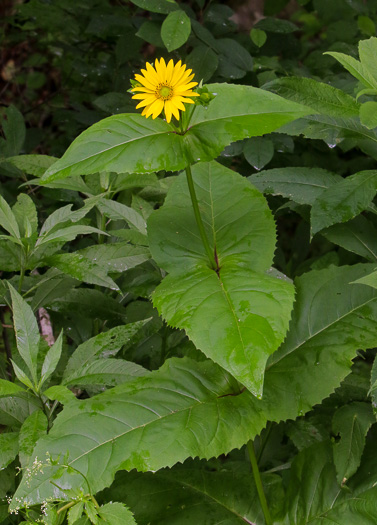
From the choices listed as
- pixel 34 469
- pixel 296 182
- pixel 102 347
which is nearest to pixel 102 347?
pixel 102 347

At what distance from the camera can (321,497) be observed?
5.17 feet

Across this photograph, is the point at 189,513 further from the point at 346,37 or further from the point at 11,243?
the point at 346,37

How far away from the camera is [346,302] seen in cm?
161

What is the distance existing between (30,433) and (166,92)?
860mm

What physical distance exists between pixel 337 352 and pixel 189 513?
577 millimetres

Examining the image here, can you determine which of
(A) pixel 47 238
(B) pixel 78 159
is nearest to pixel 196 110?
(B) pixel 78 159

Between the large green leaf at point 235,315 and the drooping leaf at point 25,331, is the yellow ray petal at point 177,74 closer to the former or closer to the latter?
the large green leaf at point 235,315

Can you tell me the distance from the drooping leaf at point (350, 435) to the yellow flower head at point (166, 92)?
93 cm

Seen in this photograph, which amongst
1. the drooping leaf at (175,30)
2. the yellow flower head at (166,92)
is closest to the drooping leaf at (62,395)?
the yellow flower head at (166,92)

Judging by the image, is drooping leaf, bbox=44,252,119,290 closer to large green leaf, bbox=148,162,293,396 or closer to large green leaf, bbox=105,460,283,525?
large green leaf, bbox=148,162,293,396

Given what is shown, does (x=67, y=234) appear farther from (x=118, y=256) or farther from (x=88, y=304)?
(x=88, y=304)

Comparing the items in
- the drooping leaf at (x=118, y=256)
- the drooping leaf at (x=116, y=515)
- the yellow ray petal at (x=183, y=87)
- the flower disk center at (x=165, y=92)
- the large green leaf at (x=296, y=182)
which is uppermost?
the yellow ray petal at (x=183, y=87)

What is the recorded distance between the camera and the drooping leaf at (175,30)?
216 cm

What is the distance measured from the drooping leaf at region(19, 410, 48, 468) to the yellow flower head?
0.78 meters
